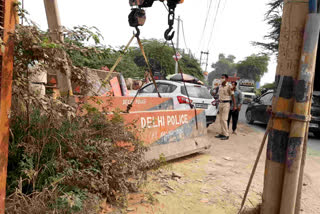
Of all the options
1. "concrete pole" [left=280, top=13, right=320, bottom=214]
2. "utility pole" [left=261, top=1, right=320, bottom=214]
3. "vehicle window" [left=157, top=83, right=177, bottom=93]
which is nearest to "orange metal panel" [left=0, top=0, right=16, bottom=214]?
"utility pole" [left=261, top=1, right=320, bottom=214]

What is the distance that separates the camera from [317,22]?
2021 millimetres

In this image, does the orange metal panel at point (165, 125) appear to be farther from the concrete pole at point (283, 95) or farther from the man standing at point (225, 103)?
the concrete pole at point (283, 95)

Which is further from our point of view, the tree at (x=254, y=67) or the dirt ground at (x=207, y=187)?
the tree at (x=254, y=67)

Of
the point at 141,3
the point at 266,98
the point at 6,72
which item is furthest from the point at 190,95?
the point at 6,72

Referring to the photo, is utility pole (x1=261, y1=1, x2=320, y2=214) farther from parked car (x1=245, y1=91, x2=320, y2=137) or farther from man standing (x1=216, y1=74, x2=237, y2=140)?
parked car (x1=245, y1=91, x2=320, y2=137)

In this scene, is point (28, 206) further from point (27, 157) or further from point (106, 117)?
point (106, 117)

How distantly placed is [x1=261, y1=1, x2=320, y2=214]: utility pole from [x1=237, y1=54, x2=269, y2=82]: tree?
68.4 m

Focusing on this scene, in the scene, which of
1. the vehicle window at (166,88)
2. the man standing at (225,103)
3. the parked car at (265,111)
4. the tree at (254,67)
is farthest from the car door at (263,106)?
the tree at (254,67)

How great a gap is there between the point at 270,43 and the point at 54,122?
27.1m

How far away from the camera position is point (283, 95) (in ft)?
7.30

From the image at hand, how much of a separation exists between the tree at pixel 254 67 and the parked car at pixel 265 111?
5832cm

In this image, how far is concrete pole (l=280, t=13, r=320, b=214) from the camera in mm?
2064

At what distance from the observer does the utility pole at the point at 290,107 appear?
6.91 feet

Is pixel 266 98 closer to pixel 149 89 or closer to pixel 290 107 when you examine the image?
pixel 149 89
